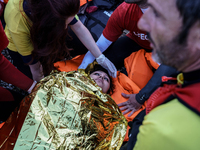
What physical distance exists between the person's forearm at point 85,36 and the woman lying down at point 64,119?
15.6 inches

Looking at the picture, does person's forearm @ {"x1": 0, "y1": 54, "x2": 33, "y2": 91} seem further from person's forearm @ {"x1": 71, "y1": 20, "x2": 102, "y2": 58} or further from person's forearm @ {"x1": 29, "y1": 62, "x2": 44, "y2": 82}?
person's forearm @ {"x1": 71, "y1": 20, "x2": 102, "y2": 58}

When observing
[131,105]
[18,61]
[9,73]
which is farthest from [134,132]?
[18,61]

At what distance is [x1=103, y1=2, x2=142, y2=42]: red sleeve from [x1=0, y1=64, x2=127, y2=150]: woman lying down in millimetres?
604

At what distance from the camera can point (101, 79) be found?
4.42 ft

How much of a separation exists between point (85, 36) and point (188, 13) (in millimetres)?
1015

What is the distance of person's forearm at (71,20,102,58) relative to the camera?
48.1 inches

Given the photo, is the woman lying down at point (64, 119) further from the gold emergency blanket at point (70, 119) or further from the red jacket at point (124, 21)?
the red jacket at point (124, 21)

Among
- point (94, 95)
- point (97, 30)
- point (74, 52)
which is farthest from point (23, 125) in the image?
point (97, 30)

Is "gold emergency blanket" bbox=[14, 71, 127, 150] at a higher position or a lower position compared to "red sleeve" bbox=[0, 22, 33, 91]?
lower

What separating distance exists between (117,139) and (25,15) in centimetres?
103

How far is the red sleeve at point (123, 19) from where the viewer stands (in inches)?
47.1

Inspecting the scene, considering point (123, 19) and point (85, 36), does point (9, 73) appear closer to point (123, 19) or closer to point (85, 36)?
point (85, 36)

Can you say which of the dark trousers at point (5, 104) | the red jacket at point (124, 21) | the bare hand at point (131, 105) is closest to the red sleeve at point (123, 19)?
the red jacket at point (124, 21)

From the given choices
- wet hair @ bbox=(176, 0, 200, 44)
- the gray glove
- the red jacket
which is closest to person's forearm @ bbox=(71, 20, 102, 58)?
the gray glove
